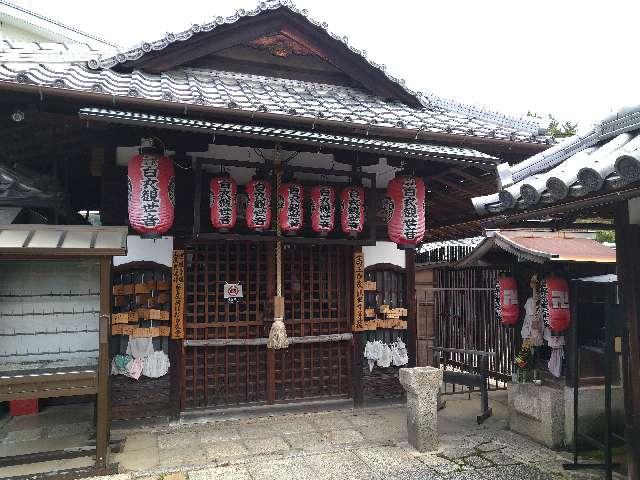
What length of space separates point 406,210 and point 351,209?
2.99 feet

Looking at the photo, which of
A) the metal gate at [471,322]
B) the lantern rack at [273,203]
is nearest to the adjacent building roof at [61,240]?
the lantern rack at [273,203]

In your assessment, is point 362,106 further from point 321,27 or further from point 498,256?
point 498,256

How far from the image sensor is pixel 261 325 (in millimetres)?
8664

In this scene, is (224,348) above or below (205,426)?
above

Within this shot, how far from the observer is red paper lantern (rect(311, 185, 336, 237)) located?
7.67m

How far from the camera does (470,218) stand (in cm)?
1188

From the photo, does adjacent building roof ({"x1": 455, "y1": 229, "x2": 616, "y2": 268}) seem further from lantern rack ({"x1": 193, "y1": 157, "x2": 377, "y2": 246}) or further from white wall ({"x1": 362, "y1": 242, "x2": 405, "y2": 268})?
lantern rack ({"x1": 193, "y1": 157, "x2": 377, "y2": 246})

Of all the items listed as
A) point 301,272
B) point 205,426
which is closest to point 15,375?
point 205,426

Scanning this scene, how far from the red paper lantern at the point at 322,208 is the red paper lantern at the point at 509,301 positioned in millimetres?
3417

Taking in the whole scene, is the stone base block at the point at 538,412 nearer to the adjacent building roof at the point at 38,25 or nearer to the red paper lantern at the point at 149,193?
the red paper lantern at the point at 149,193

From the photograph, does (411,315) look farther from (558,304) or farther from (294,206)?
(294,206)

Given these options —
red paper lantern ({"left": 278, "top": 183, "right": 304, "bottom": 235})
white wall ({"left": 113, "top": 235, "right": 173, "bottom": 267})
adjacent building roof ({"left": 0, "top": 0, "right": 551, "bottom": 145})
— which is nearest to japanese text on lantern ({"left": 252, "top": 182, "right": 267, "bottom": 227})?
red paper lantern ({"left": 278, "top": 183, "right": 304, "bottom": 235})

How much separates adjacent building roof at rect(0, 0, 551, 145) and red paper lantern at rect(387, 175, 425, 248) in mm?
899

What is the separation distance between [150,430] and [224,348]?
1762 mm
